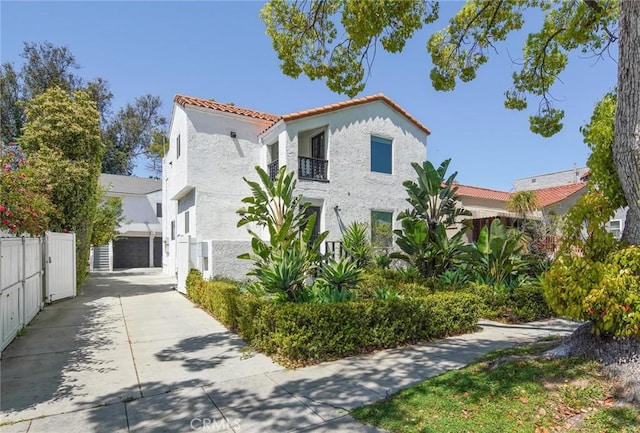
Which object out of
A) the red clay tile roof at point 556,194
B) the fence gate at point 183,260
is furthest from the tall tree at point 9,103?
the red clay tile roof at point 556,194

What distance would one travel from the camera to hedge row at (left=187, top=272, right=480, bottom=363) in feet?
21.0

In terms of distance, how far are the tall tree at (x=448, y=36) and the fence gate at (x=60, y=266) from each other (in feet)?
31.7

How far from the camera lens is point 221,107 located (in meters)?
15.3

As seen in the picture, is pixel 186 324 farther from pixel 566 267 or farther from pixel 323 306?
pixel 566 267

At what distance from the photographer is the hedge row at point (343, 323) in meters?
6.41

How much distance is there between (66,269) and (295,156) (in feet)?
30.7

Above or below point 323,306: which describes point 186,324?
below

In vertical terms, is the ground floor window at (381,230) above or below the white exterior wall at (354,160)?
below

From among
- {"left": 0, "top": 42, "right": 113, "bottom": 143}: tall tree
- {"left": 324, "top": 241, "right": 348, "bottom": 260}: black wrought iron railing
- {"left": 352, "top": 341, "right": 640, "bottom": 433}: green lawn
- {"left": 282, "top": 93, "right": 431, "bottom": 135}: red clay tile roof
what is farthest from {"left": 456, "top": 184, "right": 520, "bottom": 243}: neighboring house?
{"left": 0, "top": 42, "right": 113, "bottom": 143}: tall tree

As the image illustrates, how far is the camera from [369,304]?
23.3 feet

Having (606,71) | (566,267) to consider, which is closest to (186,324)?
(566,267)

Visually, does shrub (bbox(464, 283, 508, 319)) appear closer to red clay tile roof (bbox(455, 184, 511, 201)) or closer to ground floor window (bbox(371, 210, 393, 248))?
ground floor window (bbox(371, 210, 393, 248))

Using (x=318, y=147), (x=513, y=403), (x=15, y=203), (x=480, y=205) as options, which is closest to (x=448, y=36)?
(x=318, y=147)

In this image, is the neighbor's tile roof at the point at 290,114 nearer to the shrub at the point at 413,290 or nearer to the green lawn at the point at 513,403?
the shrub at the point at 413,290
